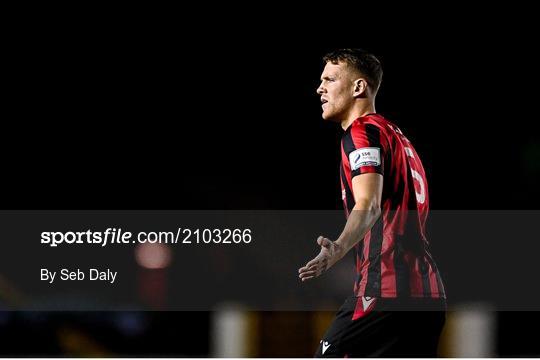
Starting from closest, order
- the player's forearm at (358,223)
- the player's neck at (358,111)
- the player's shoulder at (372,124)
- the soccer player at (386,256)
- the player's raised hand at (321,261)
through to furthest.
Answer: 1. the player's raised hand at (321,261)
2. the player's forearm at (358,223)
3. the soccer player at (386,256)
4. the player's shoulder at (372,124)
5. the player's neck at (358,111)

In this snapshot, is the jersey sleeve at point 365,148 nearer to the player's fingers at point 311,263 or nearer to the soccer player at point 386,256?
the soccer player at point 386,256

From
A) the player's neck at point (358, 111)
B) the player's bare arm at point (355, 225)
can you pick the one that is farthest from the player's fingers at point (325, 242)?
the player's neck at point (358, 111)

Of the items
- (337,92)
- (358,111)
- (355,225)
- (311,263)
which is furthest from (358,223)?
(337,92)

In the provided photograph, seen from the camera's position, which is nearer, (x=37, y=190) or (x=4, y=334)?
(x=4, y=334)

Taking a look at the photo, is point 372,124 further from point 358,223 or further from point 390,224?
point 358,223

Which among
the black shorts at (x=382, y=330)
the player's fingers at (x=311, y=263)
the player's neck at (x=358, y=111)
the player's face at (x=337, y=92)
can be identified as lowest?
the black shorts at (x=382, y=330)

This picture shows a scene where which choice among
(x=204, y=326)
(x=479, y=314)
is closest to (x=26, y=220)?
(x=204, y=326)

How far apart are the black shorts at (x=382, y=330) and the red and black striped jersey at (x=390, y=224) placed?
0.23ft

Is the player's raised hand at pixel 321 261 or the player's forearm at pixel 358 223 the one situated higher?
the player's forearm at pixel 358 223

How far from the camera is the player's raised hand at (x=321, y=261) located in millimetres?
4004

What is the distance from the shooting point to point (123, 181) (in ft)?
39.8

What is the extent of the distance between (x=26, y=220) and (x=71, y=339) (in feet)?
9.04

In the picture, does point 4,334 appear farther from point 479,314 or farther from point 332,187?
point 479,314

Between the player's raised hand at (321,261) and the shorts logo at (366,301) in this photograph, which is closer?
the player's raised hand at (321,261)
